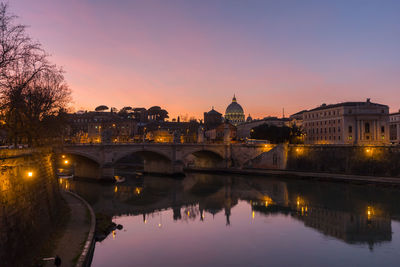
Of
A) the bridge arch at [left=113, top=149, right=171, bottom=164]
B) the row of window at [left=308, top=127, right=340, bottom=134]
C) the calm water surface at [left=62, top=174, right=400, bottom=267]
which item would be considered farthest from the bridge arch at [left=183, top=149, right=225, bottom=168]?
the row of window at [left=308, top=127, right=340, bottom=134]

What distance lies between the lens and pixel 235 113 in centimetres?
19300

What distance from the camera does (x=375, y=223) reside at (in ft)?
84.9

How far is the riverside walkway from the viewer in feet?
46.5

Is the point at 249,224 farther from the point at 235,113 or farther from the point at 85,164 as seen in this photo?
the point at 235,113

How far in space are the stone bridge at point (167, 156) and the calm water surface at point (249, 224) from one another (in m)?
3.63

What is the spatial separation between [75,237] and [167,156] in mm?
37339

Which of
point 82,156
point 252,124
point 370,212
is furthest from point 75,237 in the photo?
point 252,124

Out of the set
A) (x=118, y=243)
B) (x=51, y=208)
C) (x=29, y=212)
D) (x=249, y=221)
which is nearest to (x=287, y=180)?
(x=249, y=221)

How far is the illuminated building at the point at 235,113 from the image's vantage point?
19075 cm

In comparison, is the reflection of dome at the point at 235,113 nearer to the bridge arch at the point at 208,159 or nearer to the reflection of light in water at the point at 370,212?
the bridge arch at the point at 208,159

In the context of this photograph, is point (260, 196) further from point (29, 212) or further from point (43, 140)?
point (29, 212)

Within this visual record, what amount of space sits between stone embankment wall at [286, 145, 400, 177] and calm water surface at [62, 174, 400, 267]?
26.7 ft

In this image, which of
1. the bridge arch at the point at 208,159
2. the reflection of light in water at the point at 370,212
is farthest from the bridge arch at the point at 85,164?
the reflection of light in water at the point at 370,212

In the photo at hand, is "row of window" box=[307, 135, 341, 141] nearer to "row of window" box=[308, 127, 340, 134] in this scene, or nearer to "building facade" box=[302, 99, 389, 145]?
"building facade" box=[302, 99, 389, 145]
